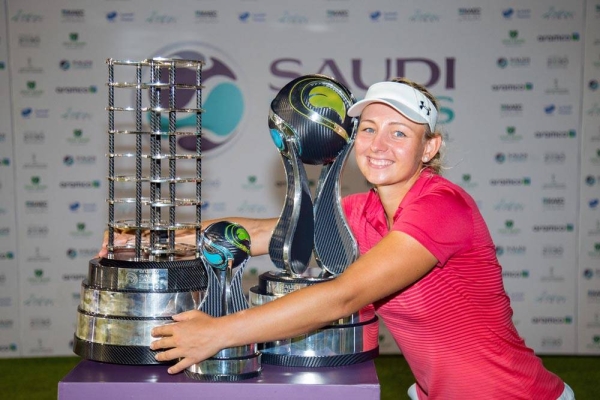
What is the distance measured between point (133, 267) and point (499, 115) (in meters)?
4.08

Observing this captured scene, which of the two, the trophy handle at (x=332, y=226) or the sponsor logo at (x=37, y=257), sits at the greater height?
the trophy handle at (x=332, y=226)

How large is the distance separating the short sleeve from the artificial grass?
290cm

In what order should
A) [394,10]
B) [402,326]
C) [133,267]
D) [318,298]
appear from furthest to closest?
[394,10], [402,326], [133,267], [318,298]

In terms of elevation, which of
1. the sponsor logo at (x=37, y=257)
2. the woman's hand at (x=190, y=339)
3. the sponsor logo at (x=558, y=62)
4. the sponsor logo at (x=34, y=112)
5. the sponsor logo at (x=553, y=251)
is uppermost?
the sponsor logo at (x=558, y=62)

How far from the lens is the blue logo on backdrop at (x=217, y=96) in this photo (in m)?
5.44

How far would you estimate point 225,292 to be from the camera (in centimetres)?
179

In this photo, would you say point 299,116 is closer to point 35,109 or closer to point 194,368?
point 194,368

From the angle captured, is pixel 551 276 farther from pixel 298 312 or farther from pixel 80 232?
pixel 298 312

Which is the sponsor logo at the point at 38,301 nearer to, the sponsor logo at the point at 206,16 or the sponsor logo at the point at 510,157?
the sponsor logo at the point at 206,16

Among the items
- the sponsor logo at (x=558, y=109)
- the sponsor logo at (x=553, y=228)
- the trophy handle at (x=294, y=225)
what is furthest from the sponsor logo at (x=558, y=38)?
the trophy handle at (x=294, y=225)

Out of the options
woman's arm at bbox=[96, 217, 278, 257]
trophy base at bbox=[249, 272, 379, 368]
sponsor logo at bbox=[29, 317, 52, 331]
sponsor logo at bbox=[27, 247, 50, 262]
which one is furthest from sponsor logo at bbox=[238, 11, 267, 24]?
trophy base at bbox=[249, 272, 379, 368]

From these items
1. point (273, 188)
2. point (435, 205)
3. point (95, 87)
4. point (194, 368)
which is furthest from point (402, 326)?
point (95, 87)

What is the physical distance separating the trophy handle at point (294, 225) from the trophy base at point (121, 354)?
0.37m

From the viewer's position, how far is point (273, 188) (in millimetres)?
5551
